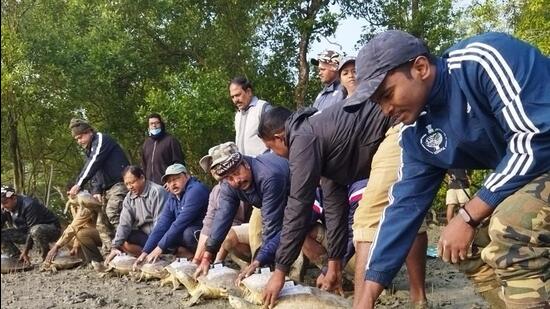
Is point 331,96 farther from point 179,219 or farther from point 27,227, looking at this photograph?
point 27,227

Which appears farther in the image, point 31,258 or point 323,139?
point 31,258

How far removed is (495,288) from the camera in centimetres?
322

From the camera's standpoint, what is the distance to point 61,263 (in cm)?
738

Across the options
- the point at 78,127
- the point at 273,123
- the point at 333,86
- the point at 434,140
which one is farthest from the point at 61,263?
the point at 434,140

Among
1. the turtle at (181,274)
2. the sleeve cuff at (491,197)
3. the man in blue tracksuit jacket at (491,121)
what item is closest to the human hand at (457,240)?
the man in blue tracksuit jacket at (491,121)

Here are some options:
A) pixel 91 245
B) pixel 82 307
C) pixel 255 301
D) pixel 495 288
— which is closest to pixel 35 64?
pixel 91 245

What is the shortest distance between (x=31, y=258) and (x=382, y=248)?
690 cm

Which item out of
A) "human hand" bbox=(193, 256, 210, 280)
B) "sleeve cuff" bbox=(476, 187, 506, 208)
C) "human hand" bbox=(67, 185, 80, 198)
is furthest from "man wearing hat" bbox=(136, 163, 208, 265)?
"sleeve cuff" bbox=(476, 187, 506, 208)

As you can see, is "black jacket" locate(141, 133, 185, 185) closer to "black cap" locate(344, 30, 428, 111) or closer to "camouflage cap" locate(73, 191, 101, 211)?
"camouflage cap" locate(73, 191, 101, 211)

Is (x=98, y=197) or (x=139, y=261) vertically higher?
(x=98, y=197)

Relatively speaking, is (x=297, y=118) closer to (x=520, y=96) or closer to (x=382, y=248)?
(x=382, y=248)

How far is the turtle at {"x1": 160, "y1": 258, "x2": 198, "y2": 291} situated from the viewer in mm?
5137

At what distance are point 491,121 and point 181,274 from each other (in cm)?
353

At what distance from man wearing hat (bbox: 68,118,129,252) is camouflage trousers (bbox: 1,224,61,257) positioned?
69 cm
